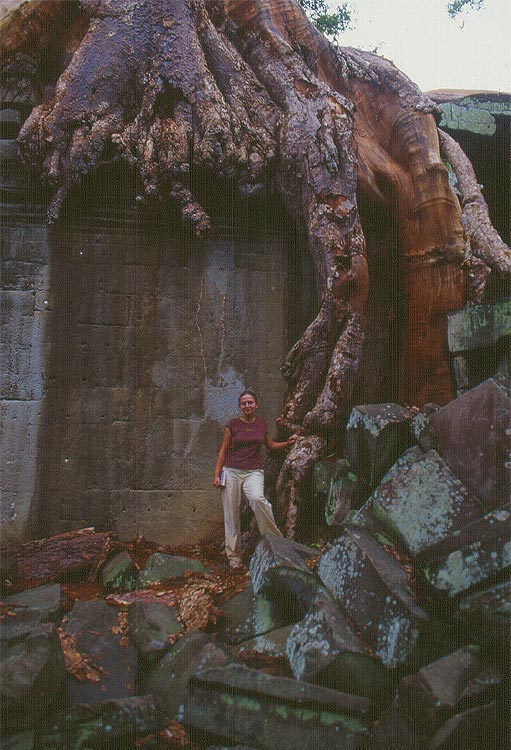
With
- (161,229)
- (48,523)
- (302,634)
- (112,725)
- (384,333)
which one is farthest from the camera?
(384,333)

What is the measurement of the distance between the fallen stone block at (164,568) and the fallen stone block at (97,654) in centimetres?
64

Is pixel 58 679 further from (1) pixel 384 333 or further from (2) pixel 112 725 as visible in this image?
(1) pixel 384 333

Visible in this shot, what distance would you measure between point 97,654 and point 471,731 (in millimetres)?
1924

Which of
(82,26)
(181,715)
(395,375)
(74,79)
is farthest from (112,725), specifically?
(82,26)

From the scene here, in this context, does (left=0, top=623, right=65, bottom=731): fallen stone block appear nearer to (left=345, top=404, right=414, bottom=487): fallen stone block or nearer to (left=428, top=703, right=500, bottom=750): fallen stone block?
(left=428, top=703, right=500, bottom=750): fallen stone block

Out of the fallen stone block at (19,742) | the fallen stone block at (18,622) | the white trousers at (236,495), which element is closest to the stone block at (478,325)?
the white trousers at (236,495)

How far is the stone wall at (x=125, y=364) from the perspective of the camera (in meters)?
5.29

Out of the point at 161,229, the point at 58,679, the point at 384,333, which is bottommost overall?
the point at 58,679

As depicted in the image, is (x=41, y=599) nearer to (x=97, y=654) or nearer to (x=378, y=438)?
(x=97, y=654)

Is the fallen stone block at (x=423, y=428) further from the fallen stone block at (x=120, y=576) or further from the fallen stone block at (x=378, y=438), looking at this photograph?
the fallen stone block at (x=120, y=576)

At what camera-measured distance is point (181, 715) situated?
275cm

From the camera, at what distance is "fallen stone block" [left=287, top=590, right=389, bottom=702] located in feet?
8.79

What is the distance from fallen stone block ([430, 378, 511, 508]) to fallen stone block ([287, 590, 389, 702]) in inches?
39.2

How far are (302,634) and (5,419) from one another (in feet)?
11.6
